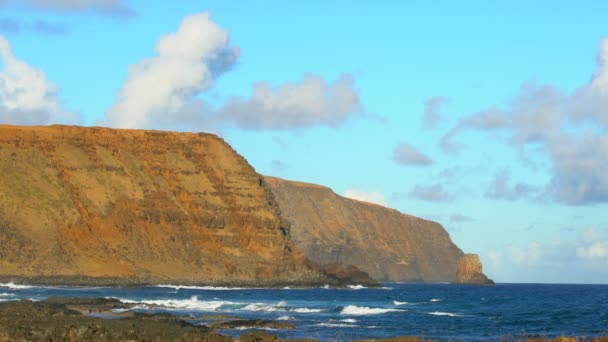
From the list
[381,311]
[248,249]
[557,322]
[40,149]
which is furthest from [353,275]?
[557,322]

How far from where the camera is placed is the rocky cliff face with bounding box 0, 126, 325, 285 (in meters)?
115

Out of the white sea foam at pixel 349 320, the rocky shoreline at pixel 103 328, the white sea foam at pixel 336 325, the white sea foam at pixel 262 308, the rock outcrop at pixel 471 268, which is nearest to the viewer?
the rocky shoreline at pixel 103 328

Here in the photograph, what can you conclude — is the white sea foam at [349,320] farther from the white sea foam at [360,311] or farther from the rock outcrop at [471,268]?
the rock outcrop at [471,268]

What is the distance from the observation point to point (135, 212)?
127500 millimetres

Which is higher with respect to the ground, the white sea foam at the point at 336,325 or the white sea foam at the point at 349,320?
the white sea foam at the point at 349,320

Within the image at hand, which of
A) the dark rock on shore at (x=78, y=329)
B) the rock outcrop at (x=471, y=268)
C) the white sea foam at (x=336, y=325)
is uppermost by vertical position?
the rock outcrop at (x=471, y=268)

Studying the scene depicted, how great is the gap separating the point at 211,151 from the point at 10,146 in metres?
31.9

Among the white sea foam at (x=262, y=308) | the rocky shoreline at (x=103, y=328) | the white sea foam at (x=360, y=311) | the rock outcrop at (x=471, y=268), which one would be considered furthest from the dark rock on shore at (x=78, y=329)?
the rock outcrop at (x=471, y=268)

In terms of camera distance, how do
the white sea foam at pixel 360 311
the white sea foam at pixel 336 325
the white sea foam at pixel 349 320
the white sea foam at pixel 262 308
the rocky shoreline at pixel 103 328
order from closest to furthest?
the rocky shoreline at pixel 103 328 < the white sea foam at pixel 336 325 < the white sea foam at pixel 349 320 < the white sea foam at pixel 360 311 < the white sea foam at pixel 262 308

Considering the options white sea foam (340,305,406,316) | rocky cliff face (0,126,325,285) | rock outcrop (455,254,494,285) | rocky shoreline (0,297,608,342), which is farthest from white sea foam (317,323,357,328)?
rock outcrop (455,254,494,285)

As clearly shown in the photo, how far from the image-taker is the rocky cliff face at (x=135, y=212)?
115m

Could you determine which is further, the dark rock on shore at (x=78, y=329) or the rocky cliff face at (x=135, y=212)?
the rocky cliff face at (x=135, y=212)

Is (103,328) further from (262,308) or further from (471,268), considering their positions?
(471,268)

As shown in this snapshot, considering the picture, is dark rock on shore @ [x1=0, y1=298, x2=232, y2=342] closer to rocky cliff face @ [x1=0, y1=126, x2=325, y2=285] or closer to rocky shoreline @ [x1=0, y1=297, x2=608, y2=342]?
rocky shoreline @ [x1=0, y1=297, x2=608, y2=342]
